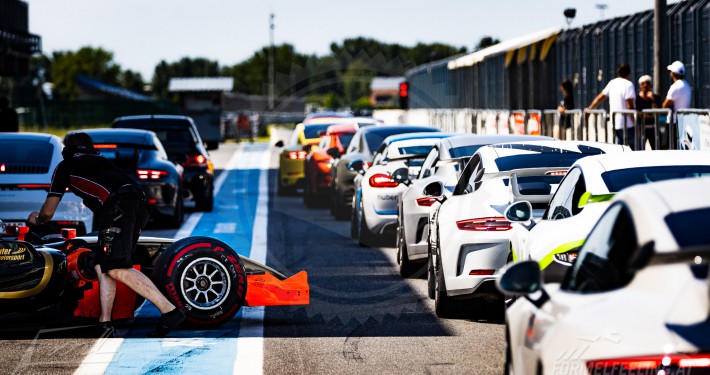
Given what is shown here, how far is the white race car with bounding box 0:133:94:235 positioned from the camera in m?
15.7

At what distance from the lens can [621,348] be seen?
4844mm

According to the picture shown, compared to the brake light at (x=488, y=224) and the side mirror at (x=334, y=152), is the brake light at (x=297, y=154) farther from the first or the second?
the brake light at (x=488, y=224)

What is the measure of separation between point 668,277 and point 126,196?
6.11 m

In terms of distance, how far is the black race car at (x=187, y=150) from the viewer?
23406 mm

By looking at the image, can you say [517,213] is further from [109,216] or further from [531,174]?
[109,216]

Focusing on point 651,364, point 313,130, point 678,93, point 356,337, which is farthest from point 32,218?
point 313,130

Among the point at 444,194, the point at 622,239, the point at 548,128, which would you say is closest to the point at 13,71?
the point at 548,128

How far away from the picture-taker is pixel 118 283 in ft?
34.3

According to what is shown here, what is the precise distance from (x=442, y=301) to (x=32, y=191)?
643cm

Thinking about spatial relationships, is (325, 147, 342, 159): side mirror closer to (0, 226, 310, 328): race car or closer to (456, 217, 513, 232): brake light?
(456, 217, 513, 232): brake light

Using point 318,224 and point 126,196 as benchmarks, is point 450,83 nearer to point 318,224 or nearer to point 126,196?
point 318,224

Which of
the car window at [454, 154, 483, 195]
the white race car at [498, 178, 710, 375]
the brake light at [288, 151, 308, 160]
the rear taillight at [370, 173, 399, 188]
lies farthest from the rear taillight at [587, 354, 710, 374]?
the brake light at [288, 151, 308, 160]

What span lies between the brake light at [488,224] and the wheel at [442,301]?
1.27ft

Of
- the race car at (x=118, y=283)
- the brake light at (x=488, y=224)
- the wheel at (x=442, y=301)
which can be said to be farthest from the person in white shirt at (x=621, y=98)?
the race car at (x=118, y=283)
